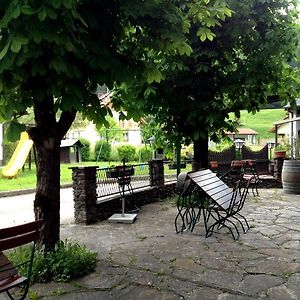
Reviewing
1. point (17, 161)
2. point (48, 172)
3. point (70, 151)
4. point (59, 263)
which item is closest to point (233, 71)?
point (48, 172)

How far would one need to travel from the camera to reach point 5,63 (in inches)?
104

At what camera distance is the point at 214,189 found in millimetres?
6328

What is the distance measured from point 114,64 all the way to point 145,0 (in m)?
0.64

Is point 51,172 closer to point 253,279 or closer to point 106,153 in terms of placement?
point 253,279

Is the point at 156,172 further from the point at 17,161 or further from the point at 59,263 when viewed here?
the point at 17,161

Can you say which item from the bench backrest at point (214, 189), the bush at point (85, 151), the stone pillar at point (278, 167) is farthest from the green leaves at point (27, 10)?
the bush at point (85, 151)

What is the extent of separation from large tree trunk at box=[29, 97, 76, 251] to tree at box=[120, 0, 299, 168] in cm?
303

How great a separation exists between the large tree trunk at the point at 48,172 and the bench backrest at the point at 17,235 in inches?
56.9

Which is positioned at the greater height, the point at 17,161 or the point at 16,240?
the point at 17,161

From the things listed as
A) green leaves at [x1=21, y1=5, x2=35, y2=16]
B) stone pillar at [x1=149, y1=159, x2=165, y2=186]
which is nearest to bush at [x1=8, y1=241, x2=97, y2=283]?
green leaves at [x1=21, y1=5, x2=35, y2=16]

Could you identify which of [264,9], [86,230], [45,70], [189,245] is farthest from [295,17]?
[45,70]

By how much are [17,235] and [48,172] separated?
5.29 feet

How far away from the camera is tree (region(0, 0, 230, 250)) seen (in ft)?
8.39

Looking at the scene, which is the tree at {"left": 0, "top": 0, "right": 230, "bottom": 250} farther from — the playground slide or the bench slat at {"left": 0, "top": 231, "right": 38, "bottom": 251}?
the playground slide
